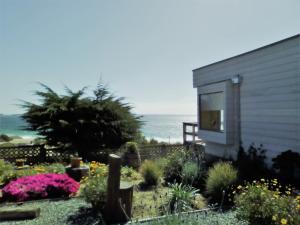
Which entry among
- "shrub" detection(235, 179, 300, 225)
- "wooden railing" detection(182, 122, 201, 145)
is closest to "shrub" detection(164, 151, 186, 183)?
"shrub" detection(235, 179, 300, 225)

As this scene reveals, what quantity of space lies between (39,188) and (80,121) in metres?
5.41

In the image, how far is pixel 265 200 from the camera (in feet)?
12.2

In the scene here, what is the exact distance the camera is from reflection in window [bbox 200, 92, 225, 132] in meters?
8.92

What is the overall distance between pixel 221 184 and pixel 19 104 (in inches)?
353

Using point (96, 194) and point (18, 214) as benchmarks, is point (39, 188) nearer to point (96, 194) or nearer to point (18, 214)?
point (18, 214)

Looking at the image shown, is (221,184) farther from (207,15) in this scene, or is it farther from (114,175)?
(207,15)

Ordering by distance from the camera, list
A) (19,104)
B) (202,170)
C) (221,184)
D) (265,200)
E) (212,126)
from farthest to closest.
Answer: (19,104) < (212,126) < (202,170) < (221,184) < (265,200)

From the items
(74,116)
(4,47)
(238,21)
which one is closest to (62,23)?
(4,47)

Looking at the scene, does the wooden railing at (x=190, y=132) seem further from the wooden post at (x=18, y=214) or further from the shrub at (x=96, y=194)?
the wooden post at (x=18, y=214)

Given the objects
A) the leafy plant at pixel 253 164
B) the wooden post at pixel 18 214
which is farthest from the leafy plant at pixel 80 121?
the wooden post at pixel 18 214

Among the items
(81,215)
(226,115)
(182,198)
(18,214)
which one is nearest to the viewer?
(18,214)

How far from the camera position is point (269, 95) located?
6.83 meters

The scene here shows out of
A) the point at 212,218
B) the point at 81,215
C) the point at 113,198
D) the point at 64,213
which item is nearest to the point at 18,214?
the point at 64,213

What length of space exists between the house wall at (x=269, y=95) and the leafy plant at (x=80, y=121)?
15.8 ft
